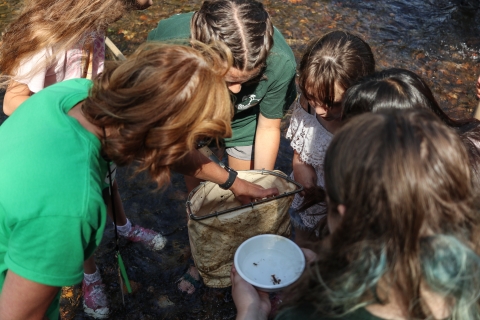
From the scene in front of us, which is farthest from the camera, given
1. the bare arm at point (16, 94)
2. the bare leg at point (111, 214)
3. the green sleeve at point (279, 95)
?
the bare leg at point (111, 214)

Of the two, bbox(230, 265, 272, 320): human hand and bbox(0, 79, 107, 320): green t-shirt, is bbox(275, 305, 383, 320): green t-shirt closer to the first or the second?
bbox(230, 265, 272, 320): human hand

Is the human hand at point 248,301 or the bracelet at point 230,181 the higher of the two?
the bracelet at point 230,181

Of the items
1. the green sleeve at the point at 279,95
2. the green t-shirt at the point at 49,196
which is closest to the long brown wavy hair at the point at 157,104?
the green t-shirt at the point at 49,196

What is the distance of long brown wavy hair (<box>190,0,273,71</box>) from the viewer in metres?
2.09

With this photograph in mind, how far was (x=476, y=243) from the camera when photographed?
1133 millimetres

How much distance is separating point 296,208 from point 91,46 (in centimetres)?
138

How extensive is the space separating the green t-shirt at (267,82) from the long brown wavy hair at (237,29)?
0.54ft

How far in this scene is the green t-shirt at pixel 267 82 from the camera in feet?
7.73

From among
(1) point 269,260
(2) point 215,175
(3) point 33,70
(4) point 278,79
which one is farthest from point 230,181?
(3) point 33,70

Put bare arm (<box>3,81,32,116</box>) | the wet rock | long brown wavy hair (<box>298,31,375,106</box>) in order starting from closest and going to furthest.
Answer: long brown wavy hair (<box>298,31,375,106</box>) < bare arm (<box>3,81,32,116</box>) < the wet rock

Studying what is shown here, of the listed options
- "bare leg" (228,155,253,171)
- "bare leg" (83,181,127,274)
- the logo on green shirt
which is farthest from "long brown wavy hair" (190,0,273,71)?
"bare leg" (83,181,127,274)

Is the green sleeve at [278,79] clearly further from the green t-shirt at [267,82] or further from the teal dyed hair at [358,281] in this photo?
the teal dyed hair at [358,281]

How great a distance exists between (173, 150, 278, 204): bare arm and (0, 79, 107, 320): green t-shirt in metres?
0.57

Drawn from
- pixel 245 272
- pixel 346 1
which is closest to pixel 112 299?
pixel 245 272
